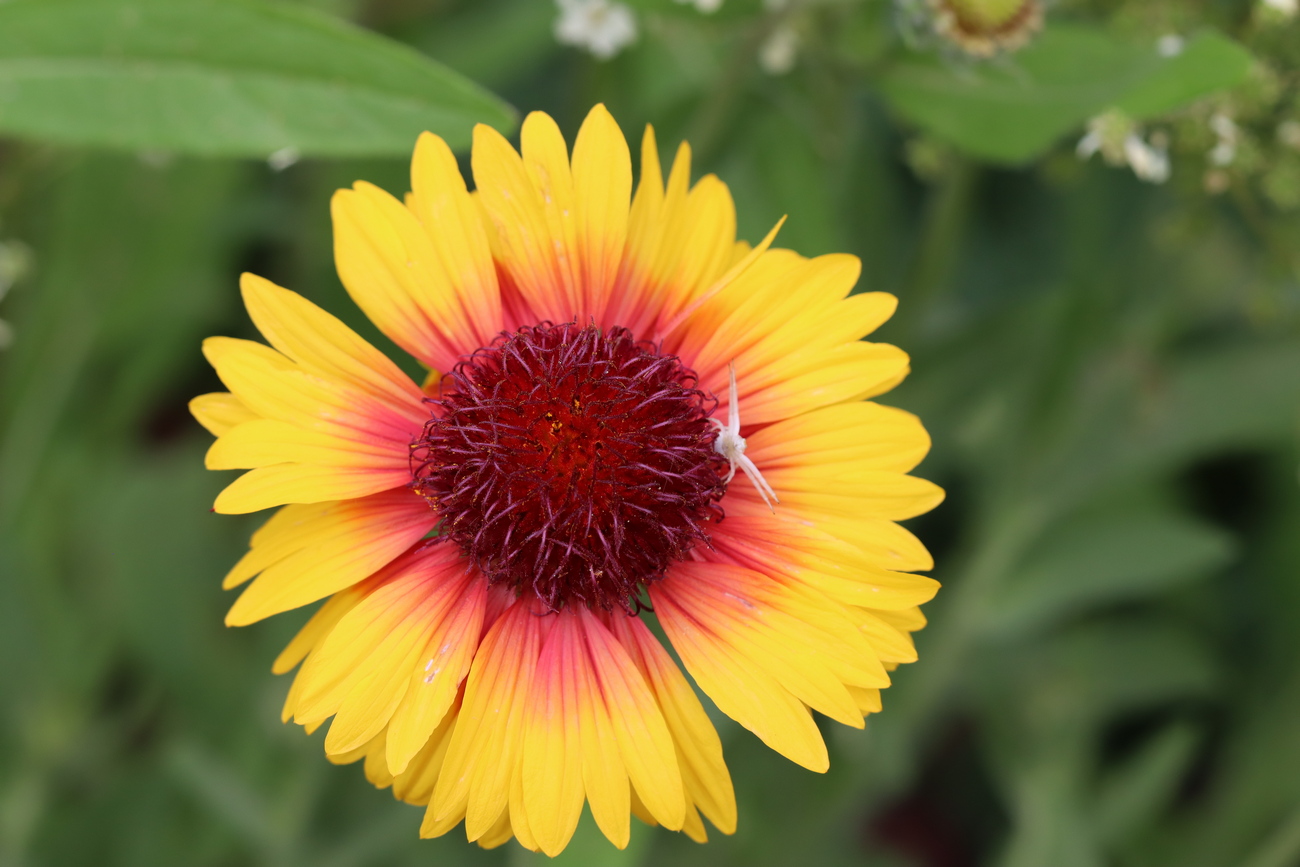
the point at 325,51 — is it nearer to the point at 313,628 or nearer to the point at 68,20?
the point at 68,20

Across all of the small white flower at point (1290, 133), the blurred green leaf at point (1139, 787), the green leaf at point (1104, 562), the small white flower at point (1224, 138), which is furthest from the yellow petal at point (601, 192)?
the blurred green leaf at point (1139, 787)

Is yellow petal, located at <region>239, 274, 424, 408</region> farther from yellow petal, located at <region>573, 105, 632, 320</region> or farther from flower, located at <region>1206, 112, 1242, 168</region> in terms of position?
flower, located at <region>1206, 112, 1242, 168</region>

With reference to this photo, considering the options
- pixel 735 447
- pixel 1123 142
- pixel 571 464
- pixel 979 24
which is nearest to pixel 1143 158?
pixel 1123 142

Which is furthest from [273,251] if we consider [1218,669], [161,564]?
[1218,669]

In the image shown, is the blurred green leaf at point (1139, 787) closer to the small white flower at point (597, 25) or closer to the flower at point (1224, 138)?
the flower at point (1224, 138)

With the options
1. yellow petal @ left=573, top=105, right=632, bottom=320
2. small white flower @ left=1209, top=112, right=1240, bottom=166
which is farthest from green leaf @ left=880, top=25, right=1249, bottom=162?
yellow petal @ left=573, top=105, right=632, bottom=320

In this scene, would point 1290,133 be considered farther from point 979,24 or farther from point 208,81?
point 208,81
